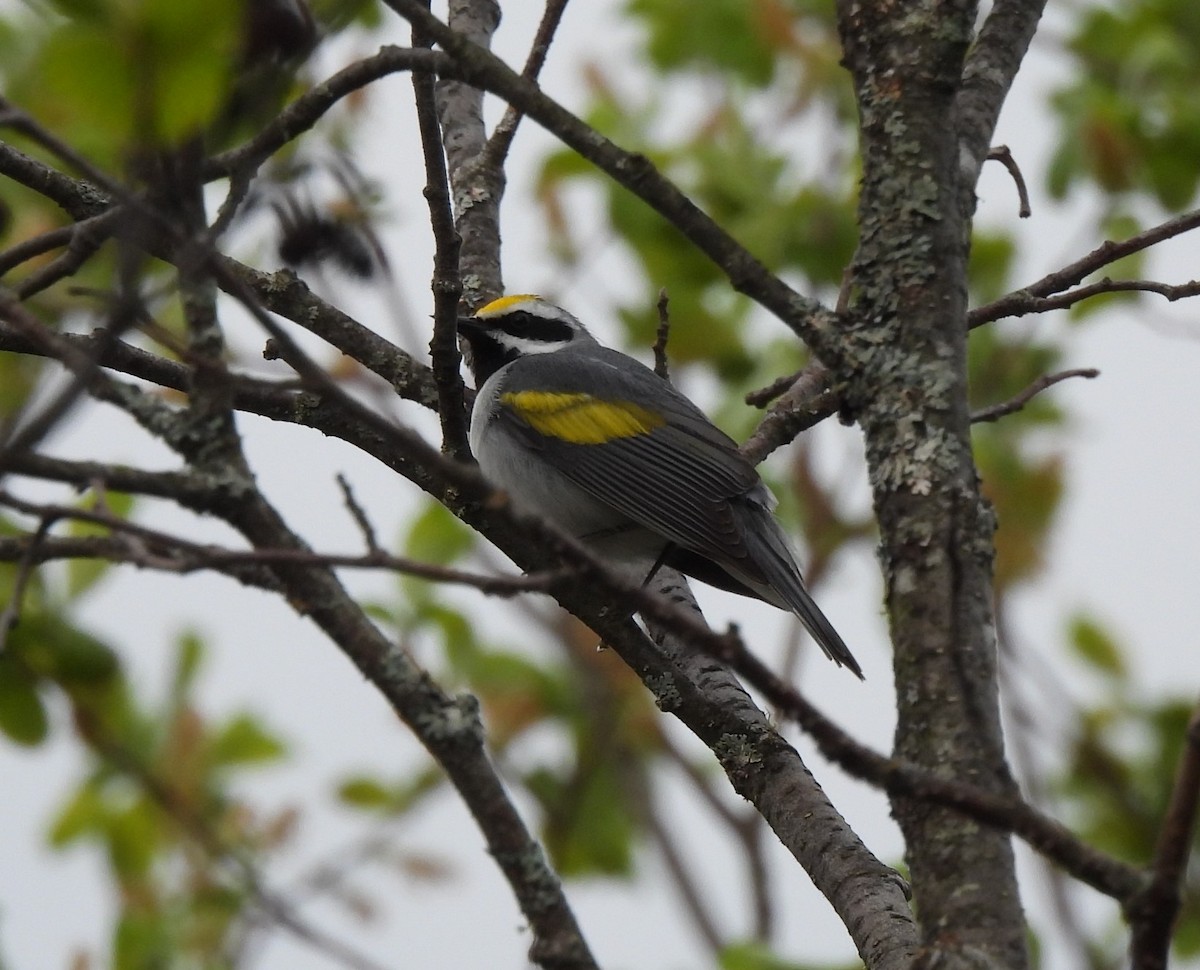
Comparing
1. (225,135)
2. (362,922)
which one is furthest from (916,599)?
(362,922)

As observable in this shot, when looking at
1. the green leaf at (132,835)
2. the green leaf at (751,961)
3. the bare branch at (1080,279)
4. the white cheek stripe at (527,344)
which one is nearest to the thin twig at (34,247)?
the bare branch at (1080,279)

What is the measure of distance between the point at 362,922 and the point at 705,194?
3.59 m

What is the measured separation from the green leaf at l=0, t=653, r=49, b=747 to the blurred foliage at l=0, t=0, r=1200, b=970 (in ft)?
1.43

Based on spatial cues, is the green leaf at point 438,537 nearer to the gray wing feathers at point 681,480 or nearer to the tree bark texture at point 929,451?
the gray wing feathers at point 681,480

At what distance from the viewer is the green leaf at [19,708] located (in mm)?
4047

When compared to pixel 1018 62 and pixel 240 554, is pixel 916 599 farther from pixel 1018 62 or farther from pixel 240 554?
pixel 1018 62

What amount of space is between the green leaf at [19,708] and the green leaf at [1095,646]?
482 cm

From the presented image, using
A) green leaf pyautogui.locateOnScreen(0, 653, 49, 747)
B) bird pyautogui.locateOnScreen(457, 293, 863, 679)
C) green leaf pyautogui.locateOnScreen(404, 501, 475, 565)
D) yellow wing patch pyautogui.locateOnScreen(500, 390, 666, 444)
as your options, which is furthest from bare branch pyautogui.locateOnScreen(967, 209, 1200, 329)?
green leaf pyautogui.locateOnScreen(404, 501, 475, 565)

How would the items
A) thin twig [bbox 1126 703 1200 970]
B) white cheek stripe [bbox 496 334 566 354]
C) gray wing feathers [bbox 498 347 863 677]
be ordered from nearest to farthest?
1. thin twig [bbox 1126 703 1200 970]
2. gray wing feathers [bbox 498 347 863 677]
3. white cheek stripe [bbox 496 334 566 354]

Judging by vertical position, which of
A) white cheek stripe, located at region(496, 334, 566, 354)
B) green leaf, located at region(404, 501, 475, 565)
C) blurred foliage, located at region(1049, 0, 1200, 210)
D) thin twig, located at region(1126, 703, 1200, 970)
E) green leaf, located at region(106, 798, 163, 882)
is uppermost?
blurred foliage, located at region(1049, 0, 1200, 210)

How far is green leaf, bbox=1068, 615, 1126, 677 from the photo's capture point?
22.6ft

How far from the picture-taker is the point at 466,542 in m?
7.04

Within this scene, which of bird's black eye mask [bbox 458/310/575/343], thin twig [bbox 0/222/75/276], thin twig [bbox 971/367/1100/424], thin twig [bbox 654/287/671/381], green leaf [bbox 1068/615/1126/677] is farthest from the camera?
green leaf [bbox 1068/615/1126/677]

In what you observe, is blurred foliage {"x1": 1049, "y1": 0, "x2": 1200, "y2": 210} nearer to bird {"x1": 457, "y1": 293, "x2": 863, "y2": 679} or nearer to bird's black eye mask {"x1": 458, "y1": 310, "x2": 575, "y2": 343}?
bird {"x1": 457, "y1": 293, "x2": 863, "y2": 679}
